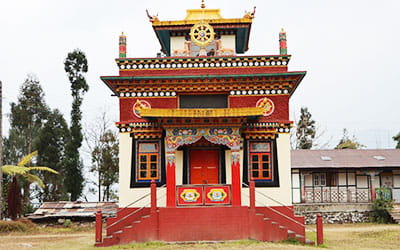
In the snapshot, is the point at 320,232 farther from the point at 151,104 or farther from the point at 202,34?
the point at 202,34

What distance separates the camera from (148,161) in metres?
17.2

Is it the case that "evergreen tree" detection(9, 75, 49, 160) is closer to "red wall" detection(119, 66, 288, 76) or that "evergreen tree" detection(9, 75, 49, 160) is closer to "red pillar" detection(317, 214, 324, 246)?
"red wall" detection(119, 66, 288, 76)

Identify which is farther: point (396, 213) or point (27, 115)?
point (27, 115)

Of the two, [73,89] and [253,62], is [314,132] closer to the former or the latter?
[73,89]

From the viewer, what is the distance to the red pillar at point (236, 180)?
15078 mm

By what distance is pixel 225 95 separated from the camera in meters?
17.8

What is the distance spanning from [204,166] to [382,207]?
12.6 metres

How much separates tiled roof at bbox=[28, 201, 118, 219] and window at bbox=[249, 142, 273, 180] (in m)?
10.7

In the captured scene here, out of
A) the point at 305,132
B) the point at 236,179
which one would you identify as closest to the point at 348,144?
the point at 305,132

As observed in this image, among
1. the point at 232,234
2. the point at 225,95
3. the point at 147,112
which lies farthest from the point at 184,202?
the point at 225,95

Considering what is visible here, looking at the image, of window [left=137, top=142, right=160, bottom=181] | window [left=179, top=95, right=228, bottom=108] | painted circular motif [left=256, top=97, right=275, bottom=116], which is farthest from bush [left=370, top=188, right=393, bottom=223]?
window [left=137, top=142, right=160, bottom=181]

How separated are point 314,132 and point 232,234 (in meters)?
29.2

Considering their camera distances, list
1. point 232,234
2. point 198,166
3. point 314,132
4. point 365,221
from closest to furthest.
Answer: point 232,234 → point 198,166 → point 365,221 → point 314,132

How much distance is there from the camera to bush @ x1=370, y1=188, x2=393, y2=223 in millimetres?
24766
